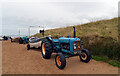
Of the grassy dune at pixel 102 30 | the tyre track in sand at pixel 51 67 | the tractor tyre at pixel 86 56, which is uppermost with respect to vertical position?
the grassy dune at pixel 102 30

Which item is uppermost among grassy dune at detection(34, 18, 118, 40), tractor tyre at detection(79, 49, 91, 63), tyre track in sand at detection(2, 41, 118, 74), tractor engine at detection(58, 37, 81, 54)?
grassy dune at detection(34, 18, 118, 40)

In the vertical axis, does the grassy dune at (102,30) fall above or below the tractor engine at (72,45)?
above

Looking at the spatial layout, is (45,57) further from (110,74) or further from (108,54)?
(108,54)

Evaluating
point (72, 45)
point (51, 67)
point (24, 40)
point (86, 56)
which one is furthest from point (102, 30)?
point (24, 40)

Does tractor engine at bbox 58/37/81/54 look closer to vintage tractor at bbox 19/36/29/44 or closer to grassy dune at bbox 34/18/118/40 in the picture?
grassy dune at bbox 34/18/118/40

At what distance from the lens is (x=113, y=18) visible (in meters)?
13.4

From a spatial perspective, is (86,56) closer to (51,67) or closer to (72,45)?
(72,45)

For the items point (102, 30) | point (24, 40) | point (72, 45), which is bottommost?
point (24, 40)

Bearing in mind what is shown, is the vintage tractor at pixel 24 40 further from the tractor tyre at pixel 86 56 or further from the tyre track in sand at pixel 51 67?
the tractor tyre at pixel 86 56

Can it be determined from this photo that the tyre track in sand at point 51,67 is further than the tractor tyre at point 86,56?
No

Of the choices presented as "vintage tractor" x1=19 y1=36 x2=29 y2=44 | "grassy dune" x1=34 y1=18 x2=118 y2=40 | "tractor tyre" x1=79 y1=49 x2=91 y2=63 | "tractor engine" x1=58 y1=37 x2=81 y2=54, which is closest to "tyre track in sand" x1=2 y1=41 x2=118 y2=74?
"tractor tyre" x1=79 y1=49 x2=91 y2=63

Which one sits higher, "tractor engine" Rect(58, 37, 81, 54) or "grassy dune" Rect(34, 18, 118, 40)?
"grassy dune" Rect(34, 18, 118, 40)

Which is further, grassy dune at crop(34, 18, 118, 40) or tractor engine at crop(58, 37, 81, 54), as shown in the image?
grassy dune at crop(34, 18, 118, 40)

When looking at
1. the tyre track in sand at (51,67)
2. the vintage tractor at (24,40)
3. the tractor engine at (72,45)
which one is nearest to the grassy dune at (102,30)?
the tyre track in sand at (51,67)
